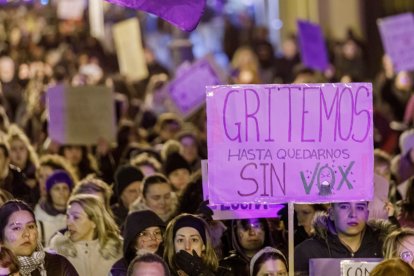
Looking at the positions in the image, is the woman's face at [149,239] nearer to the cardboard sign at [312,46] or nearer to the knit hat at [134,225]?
the knit hat at [134,225]

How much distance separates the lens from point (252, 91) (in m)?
10.5

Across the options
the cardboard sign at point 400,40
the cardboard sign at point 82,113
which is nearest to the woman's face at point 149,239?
the cardboard sign at point 82,113

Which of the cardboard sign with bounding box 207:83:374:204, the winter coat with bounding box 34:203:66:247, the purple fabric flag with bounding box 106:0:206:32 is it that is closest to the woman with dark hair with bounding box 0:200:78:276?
the cardboard sign with bounding box 207:83:374:204

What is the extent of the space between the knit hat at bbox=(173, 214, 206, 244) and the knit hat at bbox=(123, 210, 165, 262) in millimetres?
386

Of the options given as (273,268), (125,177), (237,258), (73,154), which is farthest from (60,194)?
(273,268)

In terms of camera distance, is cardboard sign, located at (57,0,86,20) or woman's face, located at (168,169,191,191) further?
cardboard sign, located at (57,0,86,20)

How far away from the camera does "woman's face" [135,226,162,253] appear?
35.4 ft

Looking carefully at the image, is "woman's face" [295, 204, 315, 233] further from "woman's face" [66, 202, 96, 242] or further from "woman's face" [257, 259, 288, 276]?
"woman's face" [257, 259, 288, 276]

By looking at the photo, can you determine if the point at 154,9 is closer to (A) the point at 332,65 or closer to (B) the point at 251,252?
(B) the point at 251,252

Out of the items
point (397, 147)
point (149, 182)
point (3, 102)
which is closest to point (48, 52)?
point (3, 102)

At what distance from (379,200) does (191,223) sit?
194cm

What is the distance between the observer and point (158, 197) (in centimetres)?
1227

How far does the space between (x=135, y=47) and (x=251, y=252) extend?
37.5ft

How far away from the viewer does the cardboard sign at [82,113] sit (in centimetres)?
1672
